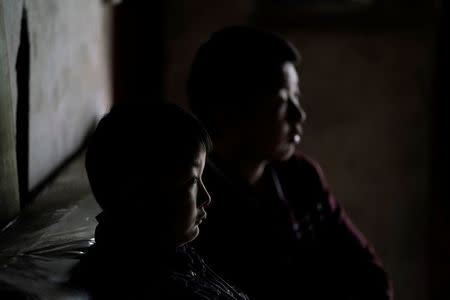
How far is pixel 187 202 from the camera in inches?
33.9

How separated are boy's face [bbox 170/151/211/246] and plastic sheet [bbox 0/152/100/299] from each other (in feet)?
0.54

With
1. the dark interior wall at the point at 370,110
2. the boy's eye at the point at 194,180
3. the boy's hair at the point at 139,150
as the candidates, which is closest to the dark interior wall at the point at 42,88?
the boy's hair at the point at 139,150

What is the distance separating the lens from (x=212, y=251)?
1.28 meters

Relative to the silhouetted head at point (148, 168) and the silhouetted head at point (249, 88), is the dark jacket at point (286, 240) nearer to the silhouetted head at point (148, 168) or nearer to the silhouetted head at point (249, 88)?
the silhouetted head at point (249, 88)

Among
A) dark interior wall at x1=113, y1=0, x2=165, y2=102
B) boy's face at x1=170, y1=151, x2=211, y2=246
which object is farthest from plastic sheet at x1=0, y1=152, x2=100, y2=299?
dark interior wall at x1=113, y1=0, x2=165, y2=102

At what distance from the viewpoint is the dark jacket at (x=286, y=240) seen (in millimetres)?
1310

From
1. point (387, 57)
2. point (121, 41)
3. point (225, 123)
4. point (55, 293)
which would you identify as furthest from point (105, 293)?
point (387, 57)

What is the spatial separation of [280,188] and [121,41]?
1.07 metres

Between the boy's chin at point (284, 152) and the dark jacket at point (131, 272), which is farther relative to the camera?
the boy's chin at point (284, 152)

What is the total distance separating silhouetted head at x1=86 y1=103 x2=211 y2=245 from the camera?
0.83m

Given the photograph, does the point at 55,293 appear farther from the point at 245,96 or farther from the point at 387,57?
the point at 387,57

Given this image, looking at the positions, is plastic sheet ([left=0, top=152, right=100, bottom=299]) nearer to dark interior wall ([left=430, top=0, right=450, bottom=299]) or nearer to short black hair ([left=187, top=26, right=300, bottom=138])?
short black hair ([left=187, top=26, right=300, bottom=138])

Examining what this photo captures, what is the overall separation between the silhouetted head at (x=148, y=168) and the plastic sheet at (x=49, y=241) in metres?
0.11

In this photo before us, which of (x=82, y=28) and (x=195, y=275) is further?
(x=82, y=28)
